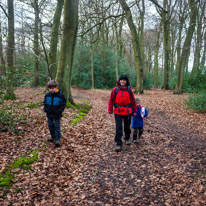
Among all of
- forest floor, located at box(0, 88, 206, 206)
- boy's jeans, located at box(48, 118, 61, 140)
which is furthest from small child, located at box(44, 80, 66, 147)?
forest floor, located at box(0, 88, 206, 206)

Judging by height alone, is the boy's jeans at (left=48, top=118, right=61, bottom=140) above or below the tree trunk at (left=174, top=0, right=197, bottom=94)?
below

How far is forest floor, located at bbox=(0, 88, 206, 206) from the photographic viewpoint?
348 cm

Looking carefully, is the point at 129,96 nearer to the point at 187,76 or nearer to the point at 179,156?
the point at 179,156

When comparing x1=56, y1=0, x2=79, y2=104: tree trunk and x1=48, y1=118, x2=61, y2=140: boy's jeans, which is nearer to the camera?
x1=48, y1=118, x2=61, y2=140: boy's jeans

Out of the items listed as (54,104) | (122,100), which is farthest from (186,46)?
(54,104)

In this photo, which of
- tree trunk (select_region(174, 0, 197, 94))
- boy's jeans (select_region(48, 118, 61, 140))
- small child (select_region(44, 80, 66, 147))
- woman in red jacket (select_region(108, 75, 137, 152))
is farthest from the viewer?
tree trunk (select_region(174, 0, 197, 94))

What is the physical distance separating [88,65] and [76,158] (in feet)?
79.7

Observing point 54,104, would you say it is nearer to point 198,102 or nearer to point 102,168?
point 102,168

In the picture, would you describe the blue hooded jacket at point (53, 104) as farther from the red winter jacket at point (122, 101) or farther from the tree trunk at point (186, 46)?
the tree trunk at point (186, 46)

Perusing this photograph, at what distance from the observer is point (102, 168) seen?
182 inches

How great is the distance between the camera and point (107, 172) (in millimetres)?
4441

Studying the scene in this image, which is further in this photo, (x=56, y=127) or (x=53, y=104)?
(x=56, y=127)

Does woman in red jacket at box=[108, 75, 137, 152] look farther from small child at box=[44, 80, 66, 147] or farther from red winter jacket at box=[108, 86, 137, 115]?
small child at box=[44, 80, 66, 147]

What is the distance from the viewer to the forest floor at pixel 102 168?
348 cm
